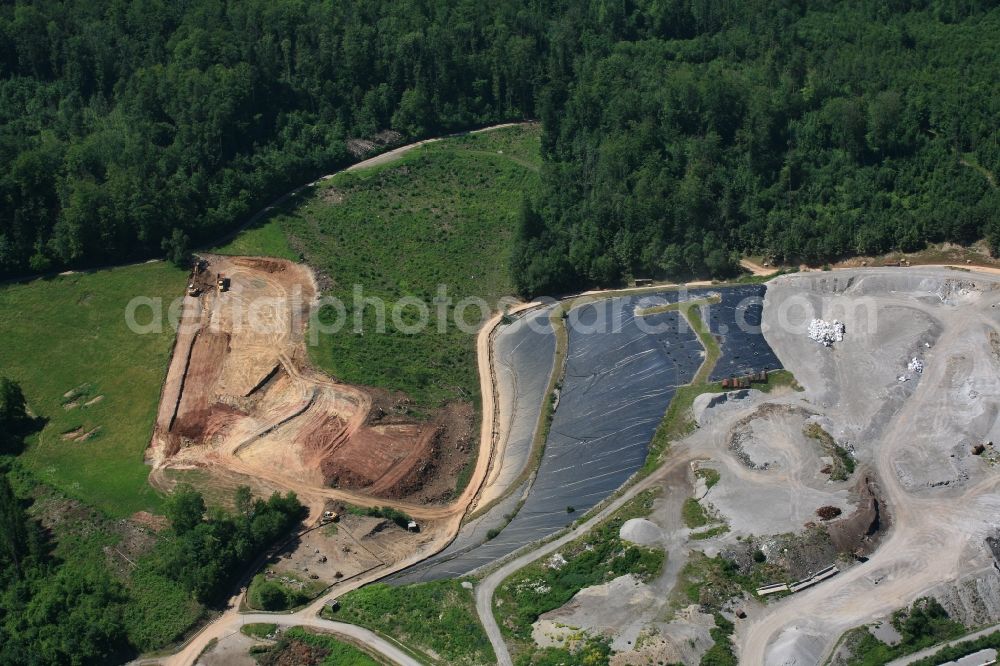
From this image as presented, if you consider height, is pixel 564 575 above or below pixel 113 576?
above

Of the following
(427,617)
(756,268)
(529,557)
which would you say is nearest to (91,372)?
(427,617)

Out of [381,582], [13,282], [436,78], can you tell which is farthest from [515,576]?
[436,78]

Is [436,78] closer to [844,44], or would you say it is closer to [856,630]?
[844,44]

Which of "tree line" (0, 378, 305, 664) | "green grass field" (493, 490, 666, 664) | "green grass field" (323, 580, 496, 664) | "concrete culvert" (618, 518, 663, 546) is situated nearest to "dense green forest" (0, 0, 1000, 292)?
"concrete culvert" (618, 518, 663, 546)

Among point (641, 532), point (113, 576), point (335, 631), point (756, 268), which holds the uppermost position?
point (756, 268)

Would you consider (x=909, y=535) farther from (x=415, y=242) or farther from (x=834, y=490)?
(x=415, y=242)

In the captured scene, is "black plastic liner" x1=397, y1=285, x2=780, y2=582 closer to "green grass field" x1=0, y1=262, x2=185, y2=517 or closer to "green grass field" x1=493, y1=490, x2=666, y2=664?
"green grass field" x1=493, y1=490, x2=666, y2=664
